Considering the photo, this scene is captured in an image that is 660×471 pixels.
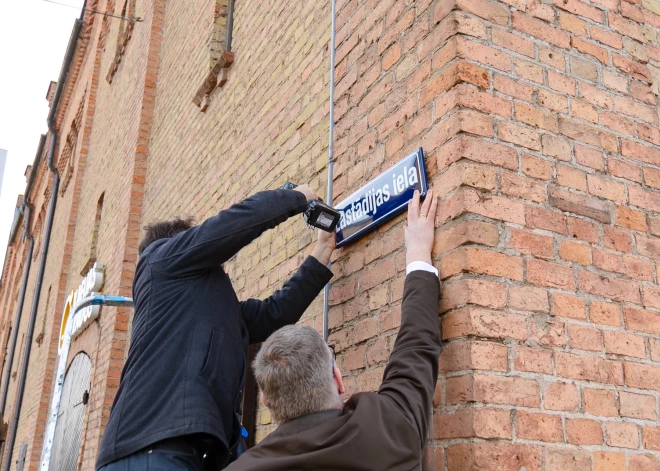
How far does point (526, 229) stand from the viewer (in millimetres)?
2299

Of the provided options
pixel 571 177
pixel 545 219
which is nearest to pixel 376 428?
pixel 545 219

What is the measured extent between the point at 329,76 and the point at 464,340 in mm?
1860

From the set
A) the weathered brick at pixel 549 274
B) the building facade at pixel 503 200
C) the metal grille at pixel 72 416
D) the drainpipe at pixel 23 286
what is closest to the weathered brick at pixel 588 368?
the building facade at pixel 503 200

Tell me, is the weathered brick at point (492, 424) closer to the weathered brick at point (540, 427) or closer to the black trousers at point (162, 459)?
the weathered brick at point (540, 427)

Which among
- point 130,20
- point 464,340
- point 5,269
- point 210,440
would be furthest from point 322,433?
point 5,269

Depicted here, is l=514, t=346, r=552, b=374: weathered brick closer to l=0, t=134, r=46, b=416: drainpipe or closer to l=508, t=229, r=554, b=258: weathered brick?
l=508, t=229, r=554, b=258: weathered brick

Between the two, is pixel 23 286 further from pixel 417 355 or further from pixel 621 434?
pixel 621 434

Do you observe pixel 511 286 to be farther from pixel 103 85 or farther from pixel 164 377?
pixel 103 85

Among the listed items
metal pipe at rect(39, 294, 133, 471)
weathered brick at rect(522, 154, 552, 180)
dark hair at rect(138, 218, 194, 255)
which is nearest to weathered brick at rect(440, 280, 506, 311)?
weathered brick at rect(522, 154, 552, 180)

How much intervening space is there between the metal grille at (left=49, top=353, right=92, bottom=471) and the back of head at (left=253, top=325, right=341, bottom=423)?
6.05 meters

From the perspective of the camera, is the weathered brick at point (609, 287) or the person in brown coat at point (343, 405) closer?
the person in brown coat at point (343, 405)

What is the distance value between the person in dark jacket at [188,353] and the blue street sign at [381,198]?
219mm

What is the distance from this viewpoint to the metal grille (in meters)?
7.62

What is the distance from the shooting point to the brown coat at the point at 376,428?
1.77 meters
